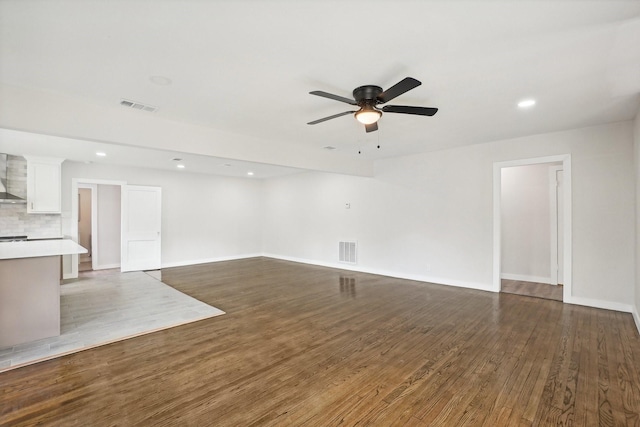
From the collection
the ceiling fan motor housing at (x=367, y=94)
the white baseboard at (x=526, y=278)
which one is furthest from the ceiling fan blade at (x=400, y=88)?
the white baseboard at (x=526, y=278)

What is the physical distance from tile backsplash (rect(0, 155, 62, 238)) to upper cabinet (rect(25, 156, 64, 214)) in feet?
0.77

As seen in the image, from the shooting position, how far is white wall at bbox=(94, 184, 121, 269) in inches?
309

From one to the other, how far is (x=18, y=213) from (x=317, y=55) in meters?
7.32

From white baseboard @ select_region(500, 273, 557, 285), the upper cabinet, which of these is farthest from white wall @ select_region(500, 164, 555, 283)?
the upper cabinet

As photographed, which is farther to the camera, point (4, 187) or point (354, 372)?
point (4, 187)

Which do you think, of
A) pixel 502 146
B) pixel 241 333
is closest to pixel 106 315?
pixel 241 333

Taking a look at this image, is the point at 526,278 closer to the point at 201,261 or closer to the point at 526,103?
the point at 526,103

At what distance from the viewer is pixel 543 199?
598cm

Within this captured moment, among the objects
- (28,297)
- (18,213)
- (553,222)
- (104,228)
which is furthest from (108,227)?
(553,222)

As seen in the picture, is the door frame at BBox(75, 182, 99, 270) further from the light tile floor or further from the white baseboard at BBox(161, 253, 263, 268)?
the white baseboard at BBox(161, 253, 263, 268)

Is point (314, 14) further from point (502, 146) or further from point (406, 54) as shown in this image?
point (502, 146)

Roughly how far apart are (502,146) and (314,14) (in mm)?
4632

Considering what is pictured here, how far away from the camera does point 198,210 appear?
28.1ft

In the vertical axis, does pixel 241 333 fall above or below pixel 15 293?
below
